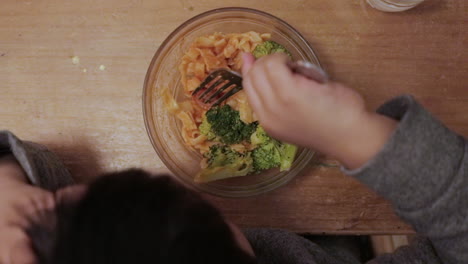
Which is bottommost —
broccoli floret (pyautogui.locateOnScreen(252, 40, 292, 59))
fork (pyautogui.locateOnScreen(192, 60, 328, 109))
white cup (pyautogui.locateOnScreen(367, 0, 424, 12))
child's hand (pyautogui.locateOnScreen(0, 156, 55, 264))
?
child's hand (pyautogui.locateOnScreen(0, 156, 55, 264))

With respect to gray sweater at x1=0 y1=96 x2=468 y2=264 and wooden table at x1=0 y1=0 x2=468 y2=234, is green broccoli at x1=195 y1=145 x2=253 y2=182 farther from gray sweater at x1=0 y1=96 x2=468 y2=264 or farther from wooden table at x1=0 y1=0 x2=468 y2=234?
gray sweater at x1=0 y1=96 x2=468 y2=264

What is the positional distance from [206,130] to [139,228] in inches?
13.0

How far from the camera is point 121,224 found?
1.58 feet

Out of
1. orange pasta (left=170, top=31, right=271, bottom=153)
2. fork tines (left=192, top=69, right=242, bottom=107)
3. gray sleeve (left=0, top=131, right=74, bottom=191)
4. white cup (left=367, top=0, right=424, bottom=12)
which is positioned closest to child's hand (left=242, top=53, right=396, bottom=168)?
fork tines (left=192, top=69, right=242, bottom=107)

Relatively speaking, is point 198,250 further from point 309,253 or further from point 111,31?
point 111,31

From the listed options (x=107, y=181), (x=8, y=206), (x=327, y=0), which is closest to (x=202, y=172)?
(x=107, y=181)

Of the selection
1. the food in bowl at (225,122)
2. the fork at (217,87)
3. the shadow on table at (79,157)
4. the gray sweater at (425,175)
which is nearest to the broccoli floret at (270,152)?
the food in bowl at (225,122)

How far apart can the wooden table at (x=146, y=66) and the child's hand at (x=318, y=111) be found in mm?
247

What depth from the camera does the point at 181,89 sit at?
0.83 metres

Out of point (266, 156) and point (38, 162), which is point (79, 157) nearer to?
point (38, 162)

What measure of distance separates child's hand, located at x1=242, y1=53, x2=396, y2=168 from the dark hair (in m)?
0.19

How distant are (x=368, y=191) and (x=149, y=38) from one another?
0.59 meters

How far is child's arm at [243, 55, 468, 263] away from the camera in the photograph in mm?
548

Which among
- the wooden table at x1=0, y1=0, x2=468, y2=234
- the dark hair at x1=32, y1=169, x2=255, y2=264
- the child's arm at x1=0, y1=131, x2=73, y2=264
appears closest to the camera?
the dark hair at x1=32, y1=169, x2=255, y2=264
